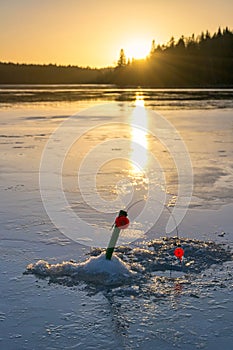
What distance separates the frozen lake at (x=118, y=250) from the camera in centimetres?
369

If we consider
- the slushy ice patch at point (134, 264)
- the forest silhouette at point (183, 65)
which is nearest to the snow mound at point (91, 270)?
the slushy ice patch at point (134, 264)

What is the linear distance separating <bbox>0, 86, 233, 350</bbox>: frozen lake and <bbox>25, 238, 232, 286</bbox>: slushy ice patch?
1cm

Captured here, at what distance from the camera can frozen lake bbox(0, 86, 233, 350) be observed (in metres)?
3.69

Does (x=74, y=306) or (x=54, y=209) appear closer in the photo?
(x=74, y=306)

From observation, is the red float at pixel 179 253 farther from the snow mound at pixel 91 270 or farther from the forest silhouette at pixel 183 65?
Result: the forest silhouette at pixel 183 65

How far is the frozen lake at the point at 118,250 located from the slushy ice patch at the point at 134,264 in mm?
14

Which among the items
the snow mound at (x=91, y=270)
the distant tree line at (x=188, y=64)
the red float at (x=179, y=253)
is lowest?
the snow mound at (x=91, y=270)

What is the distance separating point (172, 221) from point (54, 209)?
6.28 feet

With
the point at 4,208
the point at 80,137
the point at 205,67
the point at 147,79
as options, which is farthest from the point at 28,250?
the point at 147,79

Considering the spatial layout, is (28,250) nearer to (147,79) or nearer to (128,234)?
(128,234)

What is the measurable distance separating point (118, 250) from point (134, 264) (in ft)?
1.71

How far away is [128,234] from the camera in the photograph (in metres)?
6.12

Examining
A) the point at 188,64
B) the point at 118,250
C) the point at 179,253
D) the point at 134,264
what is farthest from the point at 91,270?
the point at 188,64

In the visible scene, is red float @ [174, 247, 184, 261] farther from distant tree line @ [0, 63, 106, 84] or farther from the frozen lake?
distant tree line @ [0, 63, 106, 84]
